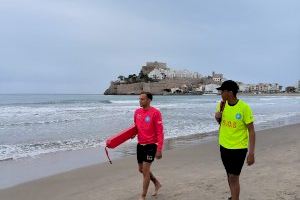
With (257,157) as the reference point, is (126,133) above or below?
above

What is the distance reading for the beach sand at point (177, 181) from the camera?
616cm

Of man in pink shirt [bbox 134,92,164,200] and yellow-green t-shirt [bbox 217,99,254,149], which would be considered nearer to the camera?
yellow-green t-shirt [bbox 217,99,254,149]

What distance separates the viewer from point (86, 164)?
9953mm

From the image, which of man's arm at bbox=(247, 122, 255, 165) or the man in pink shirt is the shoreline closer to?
the man in pink shirt

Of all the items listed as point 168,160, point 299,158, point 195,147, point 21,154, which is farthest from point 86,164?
point 299,158

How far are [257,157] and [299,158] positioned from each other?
3.22 feet

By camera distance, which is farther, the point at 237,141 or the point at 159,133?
the point at 159,133

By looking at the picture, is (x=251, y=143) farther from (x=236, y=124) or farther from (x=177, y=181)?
(x=177, y=181)

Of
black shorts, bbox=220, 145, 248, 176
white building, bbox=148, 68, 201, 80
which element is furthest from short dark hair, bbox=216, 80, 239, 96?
white building, bbox=148, 68, 201, 80

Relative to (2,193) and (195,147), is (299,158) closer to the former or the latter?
(195,147)

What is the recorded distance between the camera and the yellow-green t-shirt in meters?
4.71

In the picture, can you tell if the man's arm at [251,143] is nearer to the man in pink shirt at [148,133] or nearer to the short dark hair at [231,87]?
the short dark hair at [231,87]

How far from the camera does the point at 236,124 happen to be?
15.6ft

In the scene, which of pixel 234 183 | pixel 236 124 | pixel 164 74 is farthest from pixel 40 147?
pixel 164 74
